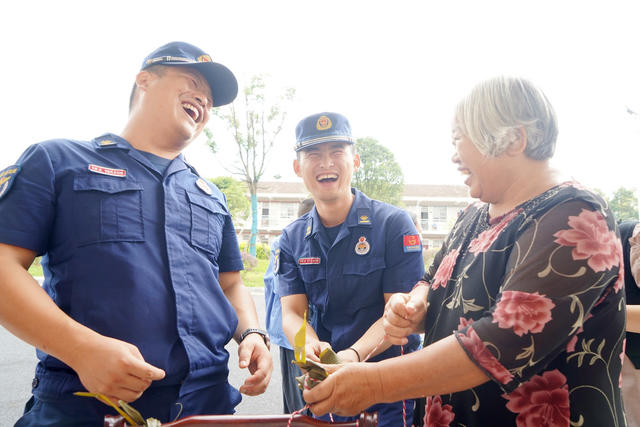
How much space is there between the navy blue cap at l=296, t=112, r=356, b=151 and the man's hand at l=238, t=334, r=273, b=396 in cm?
106

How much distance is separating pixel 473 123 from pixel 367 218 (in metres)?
1.06

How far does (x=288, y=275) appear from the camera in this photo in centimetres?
231

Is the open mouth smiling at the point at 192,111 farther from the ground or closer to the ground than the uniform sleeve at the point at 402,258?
farther from the ground

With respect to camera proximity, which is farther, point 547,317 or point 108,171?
point 108,171

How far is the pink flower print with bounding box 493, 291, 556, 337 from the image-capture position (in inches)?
38.2

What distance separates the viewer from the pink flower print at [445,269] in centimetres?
134

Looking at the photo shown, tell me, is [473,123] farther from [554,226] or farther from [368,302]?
[368,302]

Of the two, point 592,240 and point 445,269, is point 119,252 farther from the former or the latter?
point 592,240

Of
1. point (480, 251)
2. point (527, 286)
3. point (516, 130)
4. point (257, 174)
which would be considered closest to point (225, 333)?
point (480, 251)

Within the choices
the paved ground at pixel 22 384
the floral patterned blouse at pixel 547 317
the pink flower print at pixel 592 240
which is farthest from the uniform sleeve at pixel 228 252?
the paved ground at pixel 22 384

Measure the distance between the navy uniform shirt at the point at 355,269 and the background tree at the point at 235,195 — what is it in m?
16.6

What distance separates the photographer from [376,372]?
110 cm

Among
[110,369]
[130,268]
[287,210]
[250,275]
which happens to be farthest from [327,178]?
[287,210]

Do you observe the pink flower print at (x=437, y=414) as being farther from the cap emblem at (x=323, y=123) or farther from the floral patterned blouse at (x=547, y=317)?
the cap emblem at (x=323, y=123)
